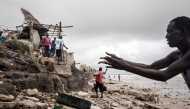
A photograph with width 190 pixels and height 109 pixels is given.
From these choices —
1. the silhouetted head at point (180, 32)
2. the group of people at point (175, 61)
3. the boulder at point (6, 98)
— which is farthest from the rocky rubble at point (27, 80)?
the silhouetted head at point (180, 32)

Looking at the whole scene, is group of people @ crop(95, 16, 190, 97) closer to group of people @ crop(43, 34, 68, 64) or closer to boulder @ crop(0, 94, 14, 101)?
boulder @ crop(0, 94, 14, 101)

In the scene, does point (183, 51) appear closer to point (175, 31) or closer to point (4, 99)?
point (175, 31)

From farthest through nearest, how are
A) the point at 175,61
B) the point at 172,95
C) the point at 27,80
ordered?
the point at 172,95 → the point at 27,80 → the point at 175,61

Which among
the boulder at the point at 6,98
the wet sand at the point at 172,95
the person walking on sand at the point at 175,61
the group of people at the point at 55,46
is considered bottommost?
the wet sand at the point at 172,95

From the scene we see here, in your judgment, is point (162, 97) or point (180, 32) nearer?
point (180, 32)

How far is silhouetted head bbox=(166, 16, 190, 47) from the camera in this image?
2.13m

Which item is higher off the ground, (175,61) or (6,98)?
(175,61)

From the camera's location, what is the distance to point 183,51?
2240 millimetres

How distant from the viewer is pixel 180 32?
213 centimetres

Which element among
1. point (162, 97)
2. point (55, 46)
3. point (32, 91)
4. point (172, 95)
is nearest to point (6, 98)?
point (32, 91)

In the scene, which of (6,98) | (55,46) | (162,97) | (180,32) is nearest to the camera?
(180,32)

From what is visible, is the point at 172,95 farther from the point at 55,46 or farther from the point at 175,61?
the point at 175,61

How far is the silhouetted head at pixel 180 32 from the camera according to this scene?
2.13 meters

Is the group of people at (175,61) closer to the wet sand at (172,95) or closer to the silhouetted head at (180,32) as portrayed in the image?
the silhouetted head at (180,32)
